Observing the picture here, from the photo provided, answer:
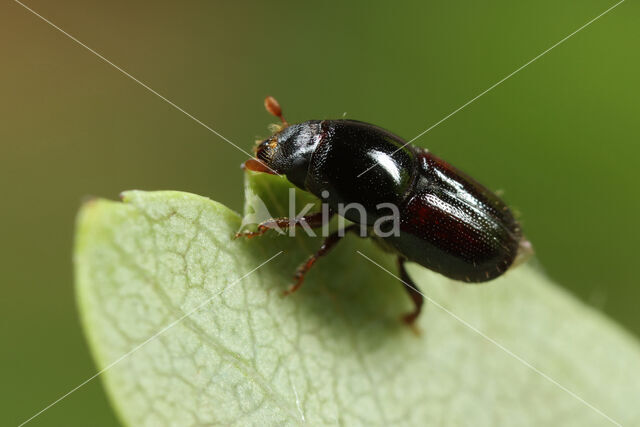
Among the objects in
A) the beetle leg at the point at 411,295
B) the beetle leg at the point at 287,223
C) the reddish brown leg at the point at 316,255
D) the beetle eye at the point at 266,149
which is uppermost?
the beetle eye at the point at 266,149

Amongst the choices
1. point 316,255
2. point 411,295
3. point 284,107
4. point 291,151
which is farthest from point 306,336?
point 284,107

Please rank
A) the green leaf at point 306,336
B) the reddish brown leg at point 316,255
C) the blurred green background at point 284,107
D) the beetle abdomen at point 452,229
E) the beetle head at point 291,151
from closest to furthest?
the green leaf at point 306,336, the reddish brown leg at point 316,255, the beetle head at point 291,151, the beetle abdomen at point 452,229, the blurred green background at point 284,107

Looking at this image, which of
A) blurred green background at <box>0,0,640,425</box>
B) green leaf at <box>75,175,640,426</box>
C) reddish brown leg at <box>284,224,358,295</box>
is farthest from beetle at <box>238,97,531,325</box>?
blurred green background at <box>0,0,640,425</box>

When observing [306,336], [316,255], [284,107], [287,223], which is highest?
[287,223]

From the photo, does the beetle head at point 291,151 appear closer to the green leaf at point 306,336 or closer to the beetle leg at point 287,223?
the green leaf at point 306,336

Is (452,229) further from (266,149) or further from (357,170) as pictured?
(266,149)

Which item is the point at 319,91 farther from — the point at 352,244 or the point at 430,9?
the point at 352,244

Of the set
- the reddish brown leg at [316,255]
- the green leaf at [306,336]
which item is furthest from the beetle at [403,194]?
the green leaf at [306,336]

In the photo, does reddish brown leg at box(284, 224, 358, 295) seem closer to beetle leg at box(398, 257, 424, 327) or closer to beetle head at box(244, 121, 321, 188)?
beetle head at box(244, 121, 321, 188)
